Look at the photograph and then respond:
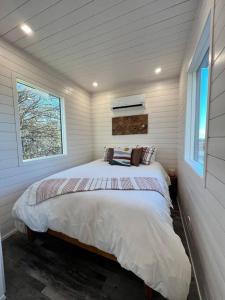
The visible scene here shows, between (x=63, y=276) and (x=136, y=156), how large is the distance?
201cm

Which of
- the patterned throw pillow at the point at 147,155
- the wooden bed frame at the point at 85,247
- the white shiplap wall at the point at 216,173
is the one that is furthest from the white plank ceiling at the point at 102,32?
the wooden bed frame at the point at 85,247

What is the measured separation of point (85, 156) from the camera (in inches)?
142

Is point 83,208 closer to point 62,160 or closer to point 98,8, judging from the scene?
point 62,160

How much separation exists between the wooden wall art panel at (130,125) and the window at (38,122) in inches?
50.6

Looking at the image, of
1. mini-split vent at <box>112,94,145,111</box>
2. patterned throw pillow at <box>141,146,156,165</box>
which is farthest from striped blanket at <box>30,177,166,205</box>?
mini-split vent at <box>112,94,145,111</box>

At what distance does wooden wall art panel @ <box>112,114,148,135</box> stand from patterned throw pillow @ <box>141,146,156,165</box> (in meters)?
0.51

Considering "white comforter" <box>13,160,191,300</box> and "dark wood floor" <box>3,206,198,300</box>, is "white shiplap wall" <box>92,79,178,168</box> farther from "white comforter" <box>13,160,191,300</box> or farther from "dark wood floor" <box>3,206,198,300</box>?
"dark wood floor" <box>3,206,198,300</box>

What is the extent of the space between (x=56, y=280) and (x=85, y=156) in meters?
2.53

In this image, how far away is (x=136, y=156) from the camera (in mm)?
2775

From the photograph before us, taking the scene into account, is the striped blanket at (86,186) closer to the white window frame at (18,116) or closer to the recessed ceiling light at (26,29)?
the white window frame at (18,116)

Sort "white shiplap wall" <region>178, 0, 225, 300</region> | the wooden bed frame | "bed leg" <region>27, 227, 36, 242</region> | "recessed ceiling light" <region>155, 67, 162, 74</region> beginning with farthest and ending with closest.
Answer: "recessed ceiling light" <region>155, 67, 162, 74</region>
"bed leg" <region>27, 227, 36, 242</region>
the wooden bed frame
"white shiplap wall" <region>178, 0, 225, 300</region>

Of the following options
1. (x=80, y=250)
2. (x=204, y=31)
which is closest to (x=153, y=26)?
(x=204, y=31)

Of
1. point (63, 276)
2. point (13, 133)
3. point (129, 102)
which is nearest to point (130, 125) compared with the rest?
point (129, 102)

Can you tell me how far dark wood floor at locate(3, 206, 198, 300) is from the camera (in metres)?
1.19
